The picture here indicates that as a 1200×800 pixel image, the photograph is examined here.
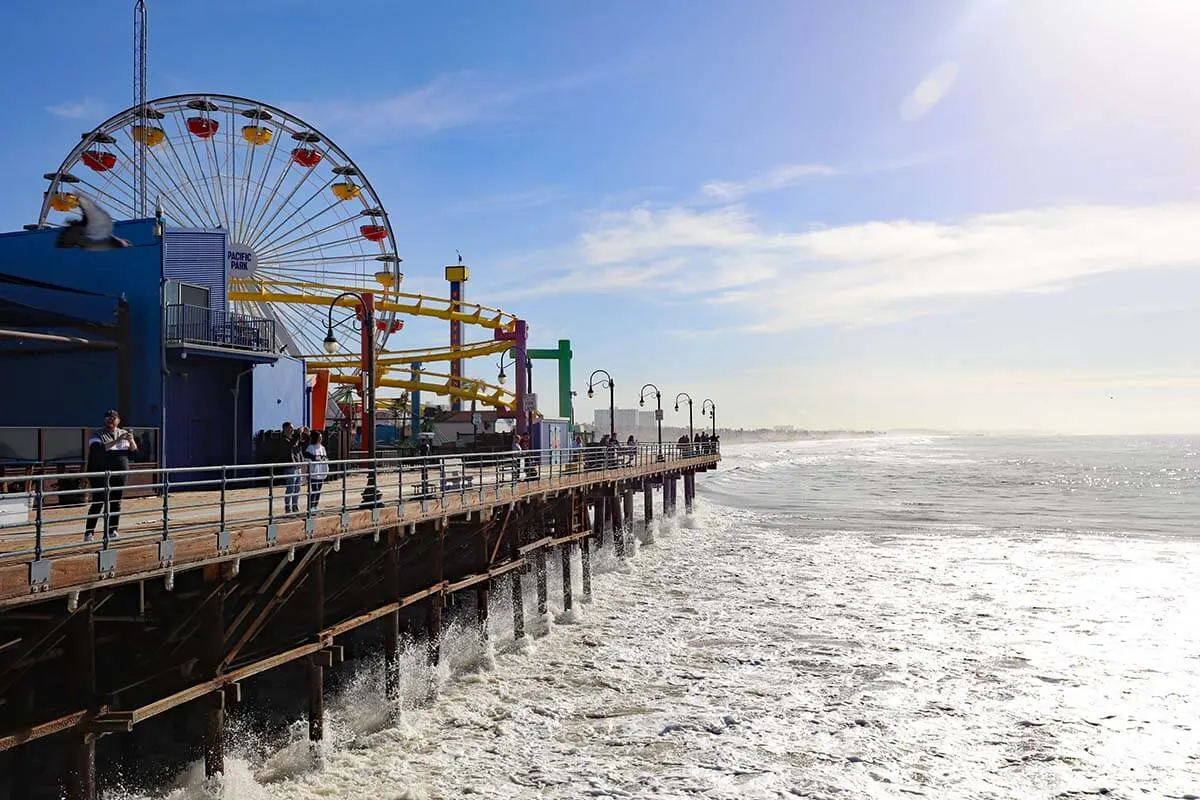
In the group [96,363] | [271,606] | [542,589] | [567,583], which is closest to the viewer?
[271,606]

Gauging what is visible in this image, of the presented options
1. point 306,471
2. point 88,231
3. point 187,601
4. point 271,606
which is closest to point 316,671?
point 271,606

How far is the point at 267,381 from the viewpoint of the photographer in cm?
2484

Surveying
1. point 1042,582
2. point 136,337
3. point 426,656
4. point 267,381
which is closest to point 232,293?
point 267,381

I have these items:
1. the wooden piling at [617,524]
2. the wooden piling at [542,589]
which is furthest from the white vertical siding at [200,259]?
the wooden piling at [617,524]

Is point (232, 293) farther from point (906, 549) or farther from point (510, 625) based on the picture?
point (906, 549)

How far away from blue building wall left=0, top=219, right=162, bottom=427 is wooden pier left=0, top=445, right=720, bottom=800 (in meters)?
2.92

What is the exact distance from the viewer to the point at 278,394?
83.7 ft

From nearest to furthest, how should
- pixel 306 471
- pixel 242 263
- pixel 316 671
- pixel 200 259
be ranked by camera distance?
pixel 316 671 < pixel 306 471 < pixel 200 259 < pixel 242 263

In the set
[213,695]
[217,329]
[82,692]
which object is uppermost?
[217,329]

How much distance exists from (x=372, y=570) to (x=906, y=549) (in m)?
24.7

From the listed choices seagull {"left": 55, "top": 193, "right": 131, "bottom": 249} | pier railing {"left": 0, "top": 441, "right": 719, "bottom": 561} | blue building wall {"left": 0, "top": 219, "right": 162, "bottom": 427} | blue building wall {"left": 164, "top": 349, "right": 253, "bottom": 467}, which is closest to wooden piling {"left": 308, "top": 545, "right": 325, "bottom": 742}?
pier railing {"left": 0, "top": 441, "right": 719, "bottom": 561}

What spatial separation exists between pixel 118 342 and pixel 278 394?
559cm

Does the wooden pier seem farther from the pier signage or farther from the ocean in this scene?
the pier signage

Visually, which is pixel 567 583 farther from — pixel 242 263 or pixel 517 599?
pixel 242 263
